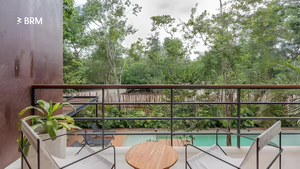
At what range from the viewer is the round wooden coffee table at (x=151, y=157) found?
905 millimetres

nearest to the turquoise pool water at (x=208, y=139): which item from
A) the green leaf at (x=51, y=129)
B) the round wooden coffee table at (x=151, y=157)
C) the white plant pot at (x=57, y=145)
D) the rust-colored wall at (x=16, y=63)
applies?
the rust-colored wall at (x=16, y=63)

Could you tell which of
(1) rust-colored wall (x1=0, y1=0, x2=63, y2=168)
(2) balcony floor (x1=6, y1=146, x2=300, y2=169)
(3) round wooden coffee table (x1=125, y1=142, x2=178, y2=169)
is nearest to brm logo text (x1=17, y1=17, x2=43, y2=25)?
(1) rust-colored wall (x1=0, y1=0, x2=63, y2=168)

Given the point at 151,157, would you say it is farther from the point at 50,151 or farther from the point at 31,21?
the point at 31,21

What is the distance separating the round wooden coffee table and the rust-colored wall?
134 cm

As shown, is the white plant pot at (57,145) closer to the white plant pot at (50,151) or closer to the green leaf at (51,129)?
the white plant pot at (50,151)

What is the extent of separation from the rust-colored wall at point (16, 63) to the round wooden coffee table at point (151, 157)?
134 centimetres

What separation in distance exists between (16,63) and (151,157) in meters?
1.71

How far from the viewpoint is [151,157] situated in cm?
99

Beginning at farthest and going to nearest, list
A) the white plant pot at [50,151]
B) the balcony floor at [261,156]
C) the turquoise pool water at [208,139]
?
the turquoise pool water at [208,139] < the balcony floor at [261,156] < the white plant pot at [50,151]

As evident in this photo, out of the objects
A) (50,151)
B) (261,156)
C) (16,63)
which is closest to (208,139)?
(261,156)

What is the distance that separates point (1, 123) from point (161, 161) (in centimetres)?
153

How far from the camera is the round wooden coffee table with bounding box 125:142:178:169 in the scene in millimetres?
905

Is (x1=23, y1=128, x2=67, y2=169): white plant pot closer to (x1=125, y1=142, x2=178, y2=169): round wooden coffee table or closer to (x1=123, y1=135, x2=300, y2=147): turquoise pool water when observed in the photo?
(x1=125, y1=142, x2=178, y2=169): round wooden coffee table

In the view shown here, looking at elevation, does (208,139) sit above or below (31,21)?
below
